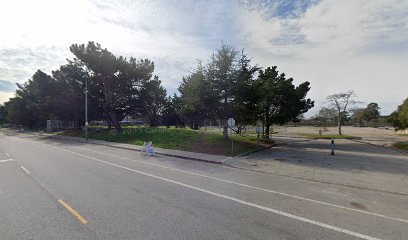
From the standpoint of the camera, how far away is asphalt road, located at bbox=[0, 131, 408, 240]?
4828mm

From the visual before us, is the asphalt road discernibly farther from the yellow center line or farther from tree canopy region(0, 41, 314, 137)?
tree canopy region(0, 41, 314, 137)

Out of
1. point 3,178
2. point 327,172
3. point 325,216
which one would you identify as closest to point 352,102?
point 327,172

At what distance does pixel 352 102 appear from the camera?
4400 cm

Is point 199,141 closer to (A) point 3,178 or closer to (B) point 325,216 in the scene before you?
(A) point 3,178

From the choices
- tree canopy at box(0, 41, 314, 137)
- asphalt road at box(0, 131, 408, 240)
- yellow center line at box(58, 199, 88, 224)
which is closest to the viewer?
asphalt road at box(0, 131, 408, 240)

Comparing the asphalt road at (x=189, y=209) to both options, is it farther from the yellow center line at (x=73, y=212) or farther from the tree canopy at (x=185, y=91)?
the tree canopy at (x=185, y=91)

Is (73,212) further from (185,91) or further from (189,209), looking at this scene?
(185,91)

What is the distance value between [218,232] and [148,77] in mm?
36509

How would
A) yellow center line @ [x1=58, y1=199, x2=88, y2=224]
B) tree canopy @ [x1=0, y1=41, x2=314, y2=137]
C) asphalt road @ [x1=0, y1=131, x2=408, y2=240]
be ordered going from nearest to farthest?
1. asphalt road @ [x1=0, y1=131, x2=408, y2=240]
2. yellow center line @ [x1=58, y1=199, x2=88, y2=224]
3. tree canopy @ [x1=0, y1=41, x2=314, y2=137]

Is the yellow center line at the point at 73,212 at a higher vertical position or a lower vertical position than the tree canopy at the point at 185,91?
lower

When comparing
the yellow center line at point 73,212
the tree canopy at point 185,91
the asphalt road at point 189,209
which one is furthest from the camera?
the tree canopy at point 185,91

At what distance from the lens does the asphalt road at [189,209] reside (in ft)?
15.8

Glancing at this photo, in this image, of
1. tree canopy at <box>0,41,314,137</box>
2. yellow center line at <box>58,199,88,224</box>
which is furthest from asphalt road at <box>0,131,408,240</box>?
tree canopy at <box>0,41,314,137</box>

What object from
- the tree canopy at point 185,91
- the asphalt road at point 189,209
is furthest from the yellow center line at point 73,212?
the tree canopy at point 185,91
